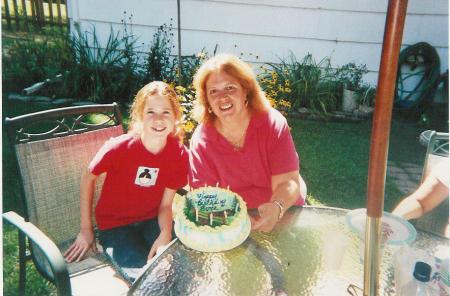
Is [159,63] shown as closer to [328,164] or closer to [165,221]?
[328,164]

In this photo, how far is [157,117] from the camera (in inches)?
91.8

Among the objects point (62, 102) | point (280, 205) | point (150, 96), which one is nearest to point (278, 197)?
point (280, 205)

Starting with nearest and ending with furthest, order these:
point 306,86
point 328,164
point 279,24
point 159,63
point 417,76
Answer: point 328,164, point 306,86, point 159,63, point 279,24, point 417,76

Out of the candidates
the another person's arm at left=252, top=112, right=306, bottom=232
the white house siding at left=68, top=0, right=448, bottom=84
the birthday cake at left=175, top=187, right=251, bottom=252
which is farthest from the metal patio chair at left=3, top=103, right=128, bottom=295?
the white house siding at left=68, top=0, right=448, bottom=84

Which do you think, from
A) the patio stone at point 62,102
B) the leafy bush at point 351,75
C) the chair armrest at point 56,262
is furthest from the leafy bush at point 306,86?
the chair armrest at point 56,262

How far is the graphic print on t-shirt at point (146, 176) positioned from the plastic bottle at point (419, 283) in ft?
4.77

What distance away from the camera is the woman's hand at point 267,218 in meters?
1.93

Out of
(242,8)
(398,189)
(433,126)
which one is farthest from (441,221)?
(242,8)

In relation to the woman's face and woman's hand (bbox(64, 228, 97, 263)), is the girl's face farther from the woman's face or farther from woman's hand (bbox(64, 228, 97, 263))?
woman's hand (bbox(64, 228, 97, 263))

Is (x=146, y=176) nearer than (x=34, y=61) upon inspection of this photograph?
Yes

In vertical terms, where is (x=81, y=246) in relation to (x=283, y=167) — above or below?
below

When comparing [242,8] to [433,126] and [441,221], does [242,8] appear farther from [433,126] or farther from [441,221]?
[441,221]

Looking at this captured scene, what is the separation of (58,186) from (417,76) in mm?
5981

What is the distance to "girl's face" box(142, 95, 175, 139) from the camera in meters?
2.32
